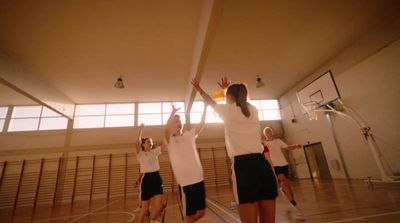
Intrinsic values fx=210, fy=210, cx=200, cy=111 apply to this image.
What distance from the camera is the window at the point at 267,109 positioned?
13805 mm

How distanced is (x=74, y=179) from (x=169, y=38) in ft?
28.9

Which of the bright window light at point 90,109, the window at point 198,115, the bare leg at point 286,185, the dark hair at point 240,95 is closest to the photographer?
the dark hair at point 240,95

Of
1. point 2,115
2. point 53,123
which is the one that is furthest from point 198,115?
point 2,115

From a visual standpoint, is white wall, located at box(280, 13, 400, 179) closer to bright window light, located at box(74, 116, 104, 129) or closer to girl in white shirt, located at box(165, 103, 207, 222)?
girl in white shirt, located at box(165, 103, 207, 222)

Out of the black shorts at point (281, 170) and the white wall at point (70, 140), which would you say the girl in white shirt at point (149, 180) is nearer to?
the black shorts at point (281, 170)

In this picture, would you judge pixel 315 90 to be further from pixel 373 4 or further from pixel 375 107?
pixel 373 4

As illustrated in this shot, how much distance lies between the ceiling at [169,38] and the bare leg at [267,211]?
4.35 metres

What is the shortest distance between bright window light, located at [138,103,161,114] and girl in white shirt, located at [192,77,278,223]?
1129 centimetres

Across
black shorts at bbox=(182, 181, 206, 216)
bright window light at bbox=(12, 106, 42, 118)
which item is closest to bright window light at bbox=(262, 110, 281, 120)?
black shorts at bbox=(182, 181, 206, 216)

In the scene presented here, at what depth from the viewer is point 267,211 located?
1442 millimetres

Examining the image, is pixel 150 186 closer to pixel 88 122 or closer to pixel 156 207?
pixel 156 207

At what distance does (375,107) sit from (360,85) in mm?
1010

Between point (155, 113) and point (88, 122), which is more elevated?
point (155, 113)

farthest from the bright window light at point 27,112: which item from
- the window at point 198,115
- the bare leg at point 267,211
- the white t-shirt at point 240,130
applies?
the bare leg at point 267,211
